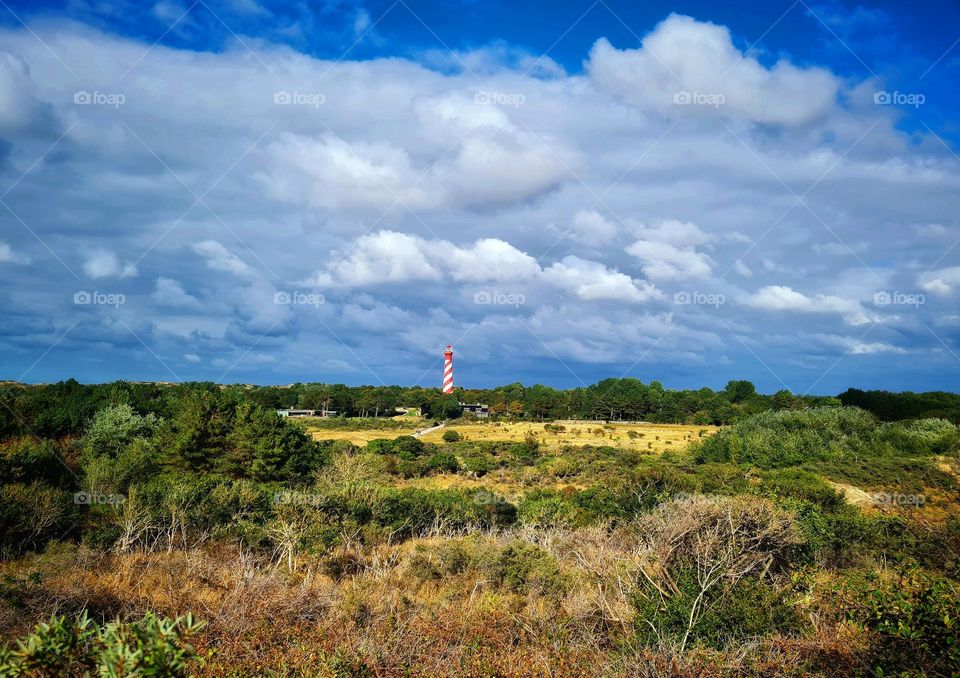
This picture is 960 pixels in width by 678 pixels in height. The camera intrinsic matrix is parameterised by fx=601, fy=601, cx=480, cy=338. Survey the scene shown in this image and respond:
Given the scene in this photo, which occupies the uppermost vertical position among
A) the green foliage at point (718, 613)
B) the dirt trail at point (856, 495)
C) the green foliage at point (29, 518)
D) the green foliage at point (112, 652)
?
the green foliage at point (112, 652)

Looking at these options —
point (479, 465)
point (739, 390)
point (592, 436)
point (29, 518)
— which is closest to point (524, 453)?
point (479, 465)

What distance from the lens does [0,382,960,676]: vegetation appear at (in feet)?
20.0

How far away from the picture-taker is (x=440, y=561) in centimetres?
1683

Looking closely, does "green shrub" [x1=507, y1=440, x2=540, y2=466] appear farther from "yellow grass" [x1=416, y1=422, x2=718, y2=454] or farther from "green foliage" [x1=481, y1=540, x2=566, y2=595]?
"green foliage" [x1=481, y1=540, x2=566, y2=595]

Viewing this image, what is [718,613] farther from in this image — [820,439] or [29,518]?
[820,439]

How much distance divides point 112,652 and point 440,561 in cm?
1448

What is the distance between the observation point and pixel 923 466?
32.9 meters

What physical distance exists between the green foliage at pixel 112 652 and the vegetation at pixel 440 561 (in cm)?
2

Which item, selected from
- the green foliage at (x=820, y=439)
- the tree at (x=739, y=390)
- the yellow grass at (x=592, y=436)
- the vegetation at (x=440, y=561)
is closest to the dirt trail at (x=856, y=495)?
the vegetation at (x=440, y=561)

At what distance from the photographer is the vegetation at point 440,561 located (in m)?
6.10

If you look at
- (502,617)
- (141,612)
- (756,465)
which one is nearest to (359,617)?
(502,617)

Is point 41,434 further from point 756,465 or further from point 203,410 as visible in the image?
point 756,465

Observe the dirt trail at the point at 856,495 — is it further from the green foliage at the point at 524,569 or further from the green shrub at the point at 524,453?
the green shrub at the point at 524,453

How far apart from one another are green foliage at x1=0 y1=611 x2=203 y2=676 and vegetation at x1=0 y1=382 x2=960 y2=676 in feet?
0.06
